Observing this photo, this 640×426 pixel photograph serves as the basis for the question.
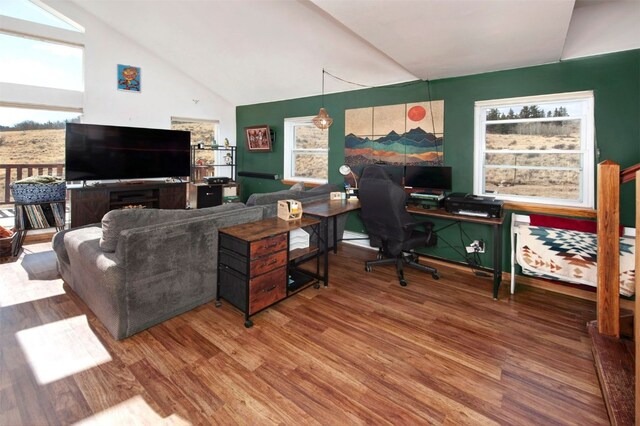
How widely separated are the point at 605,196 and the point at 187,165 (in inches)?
216

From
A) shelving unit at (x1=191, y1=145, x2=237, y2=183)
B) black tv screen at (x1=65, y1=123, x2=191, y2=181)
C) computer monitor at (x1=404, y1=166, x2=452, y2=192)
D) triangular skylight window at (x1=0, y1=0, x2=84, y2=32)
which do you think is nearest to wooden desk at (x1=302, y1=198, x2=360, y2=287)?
computer monitor at (x1=404, y1=166, x2=452, y2=192)

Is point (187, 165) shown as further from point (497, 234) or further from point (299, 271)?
point (497, 234)

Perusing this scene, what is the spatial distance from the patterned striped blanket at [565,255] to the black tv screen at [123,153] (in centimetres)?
510

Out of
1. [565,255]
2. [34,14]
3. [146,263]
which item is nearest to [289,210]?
[146,263]

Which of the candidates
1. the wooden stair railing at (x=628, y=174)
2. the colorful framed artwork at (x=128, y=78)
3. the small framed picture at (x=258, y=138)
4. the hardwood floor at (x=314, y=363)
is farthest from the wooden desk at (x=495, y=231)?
the colorful framed artwork at (x=128, y=78)

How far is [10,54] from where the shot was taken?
436cm

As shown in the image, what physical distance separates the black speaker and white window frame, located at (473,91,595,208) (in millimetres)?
4368

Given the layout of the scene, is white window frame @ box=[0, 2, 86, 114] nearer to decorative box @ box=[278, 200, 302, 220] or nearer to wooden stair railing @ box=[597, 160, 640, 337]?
decorative box @ box=[278, 200, 302, 220]

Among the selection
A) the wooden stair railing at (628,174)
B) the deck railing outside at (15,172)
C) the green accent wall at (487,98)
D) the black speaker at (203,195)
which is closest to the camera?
the wooden stair railing at (628,174)

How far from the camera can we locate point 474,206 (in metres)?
3.14

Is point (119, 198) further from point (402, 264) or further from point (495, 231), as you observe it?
point (495, 231)

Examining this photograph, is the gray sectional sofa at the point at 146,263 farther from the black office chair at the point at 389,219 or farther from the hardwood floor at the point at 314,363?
the black office chair at the point at 389,219

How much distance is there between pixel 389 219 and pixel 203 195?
3.90m

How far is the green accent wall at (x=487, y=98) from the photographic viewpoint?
9.17ft
